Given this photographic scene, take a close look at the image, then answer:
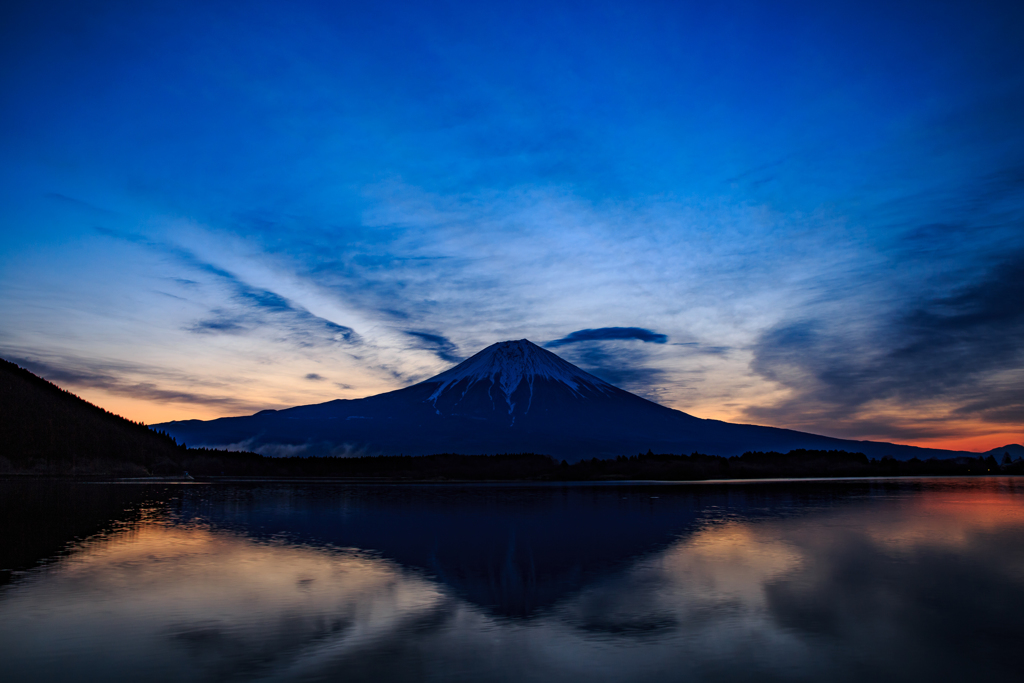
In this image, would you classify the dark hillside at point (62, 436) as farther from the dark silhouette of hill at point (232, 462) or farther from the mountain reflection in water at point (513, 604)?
the mountain reflection in water at point (513, 604)

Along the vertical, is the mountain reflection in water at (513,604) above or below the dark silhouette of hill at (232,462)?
below

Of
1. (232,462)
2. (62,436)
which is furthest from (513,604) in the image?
(232,462)

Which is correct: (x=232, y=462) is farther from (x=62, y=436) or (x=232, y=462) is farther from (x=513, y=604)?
(x=513, y=604)

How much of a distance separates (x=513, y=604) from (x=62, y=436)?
154m

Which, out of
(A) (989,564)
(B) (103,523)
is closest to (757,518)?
(A) (989,564)

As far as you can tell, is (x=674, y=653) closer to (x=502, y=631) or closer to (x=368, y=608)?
(x=502, y=631)

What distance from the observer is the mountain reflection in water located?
1166cm

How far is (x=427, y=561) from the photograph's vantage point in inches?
915

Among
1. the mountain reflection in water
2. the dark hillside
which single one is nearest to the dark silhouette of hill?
the dark hillside

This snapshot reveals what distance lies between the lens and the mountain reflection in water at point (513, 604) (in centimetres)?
1166

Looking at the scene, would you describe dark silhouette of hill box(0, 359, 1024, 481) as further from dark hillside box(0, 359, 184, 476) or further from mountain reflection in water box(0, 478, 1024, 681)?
mountain reflection in water box(0, 478, 1024, 681)

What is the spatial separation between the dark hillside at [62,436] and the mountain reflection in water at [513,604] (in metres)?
116

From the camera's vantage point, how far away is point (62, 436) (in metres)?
137

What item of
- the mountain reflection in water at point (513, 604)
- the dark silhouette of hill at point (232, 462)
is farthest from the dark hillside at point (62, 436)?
the mountain reflection in water at point (513, 604)
